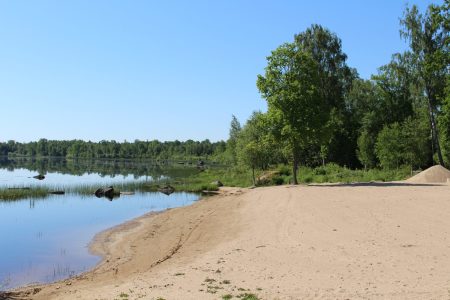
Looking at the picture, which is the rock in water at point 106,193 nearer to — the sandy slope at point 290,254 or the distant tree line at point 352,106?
the distant tree line at point 352,106

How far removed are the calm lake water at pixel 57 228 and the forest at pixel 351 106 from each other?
12185mm

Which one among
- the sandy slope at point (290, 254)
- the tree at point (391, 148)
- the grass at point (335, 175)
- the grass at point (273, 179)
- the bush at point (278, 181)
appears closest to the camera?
the sandy slope at point (290, 254)

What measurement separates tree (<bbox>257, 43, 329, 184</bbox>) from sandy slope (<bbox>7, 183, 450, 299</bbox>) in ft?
42.5

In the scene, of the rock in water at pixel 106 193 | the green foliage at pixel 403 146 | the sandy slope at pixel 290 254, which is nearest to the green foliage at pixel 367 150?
the green foliage at pixel 403 146

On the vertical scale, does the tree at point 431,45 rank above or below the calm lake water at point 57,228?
above

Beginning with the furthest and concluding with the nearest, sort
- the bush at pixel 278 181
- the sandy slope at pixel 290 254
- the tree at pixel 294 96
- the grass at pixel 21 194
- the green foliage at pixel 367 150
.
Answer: the green foliage at pixel 367 150
the bush at pixel 278 181
the grass at pixel 21 194
the tree at pixel 294 96
the sandy slope at pixel 290 254

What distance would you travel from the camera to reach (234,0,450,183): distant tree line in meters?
39.6

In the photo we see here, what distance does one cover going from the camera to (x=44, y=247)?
22.6 m

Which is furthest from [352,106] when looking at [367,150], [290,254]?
[290,254]

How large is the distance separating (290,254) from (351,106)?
62532 mm

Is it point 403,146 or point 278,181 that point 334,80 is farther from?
point 278,181

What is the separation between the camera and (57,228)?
28.3 m

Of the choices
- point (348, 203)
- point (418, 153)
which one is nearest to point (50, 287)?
point (348, 203)

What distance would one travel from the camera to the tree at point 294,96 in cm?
3922
